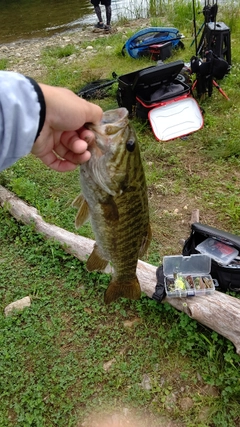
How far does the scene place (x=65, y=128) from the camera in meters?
1.62

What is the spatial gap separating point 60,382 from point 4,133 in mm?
2256

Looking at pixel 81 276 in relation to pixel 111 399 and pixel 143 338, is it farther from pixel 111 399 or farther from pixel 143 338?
pixel 111 399

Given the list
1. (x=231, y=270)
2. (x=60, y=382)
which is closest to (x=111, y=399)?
(x=60, y=382)

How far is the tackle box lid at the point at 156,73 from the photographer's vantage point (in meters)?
5.92

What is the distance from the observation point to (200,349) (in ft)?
10.2

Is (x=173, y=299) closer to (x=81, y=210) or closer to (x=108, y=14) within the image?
(x=81, y=210)

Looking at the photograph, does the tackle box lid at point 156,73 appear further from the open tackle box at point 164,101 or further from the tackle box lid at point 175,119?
the tackle box lid at point 175,119

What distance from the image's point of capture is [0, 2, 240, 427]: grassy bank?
9.43 ft

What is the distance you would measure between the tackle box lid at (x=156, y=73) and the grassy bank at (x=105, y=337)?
1.59 metres

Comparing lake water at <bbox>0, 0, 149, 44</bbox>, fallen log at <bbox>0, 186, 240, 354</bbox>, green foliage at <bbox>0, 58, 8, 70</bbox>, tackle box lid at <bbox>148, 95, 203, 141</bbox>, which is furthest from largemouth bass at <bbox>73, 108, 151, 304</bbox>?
lake water at <bbox>0, 0, 149, 44</bbox>

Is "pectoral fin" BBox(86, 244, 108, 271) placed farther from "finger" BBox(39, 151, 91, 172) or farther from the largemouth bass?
"finger" BBox(39, 151, 91, 172)

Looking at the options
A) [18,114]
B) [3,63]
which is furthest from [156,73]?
[3,63]

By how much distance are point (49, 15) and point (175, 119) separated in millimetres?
11835

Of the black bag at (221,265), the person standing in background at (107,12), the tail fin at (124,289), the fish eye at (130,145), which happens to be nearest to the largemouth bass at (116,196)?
the fish eye at (130,145)
